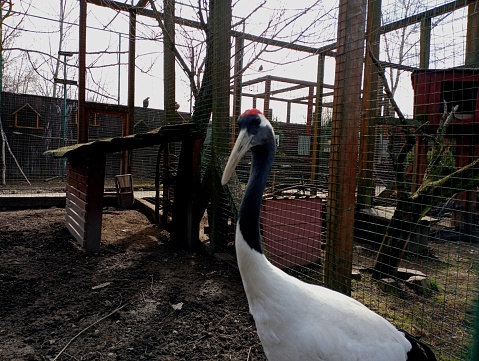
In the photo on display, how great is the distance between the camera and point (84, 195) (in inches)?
176

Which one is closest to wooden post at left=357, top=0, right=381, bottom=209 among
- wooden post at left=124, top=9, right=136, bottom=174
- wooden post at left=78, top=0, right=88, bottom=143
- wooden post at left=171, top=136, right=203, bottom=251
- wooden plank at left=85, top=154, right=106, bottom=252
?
wooden post at left=171, top=136, right=203, bottom=251

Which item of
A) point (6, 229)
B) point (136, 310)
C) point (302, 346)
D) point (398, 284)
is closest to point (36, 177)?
point (6, 229)

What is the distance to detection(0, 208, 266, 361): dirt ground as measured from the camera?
2568mm

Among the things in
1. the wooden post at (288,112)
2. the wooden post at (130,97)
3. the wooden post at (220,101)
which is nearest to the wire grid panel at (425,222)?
the wooden post at (220,101)

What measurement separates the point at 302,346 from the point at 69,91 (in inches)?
486

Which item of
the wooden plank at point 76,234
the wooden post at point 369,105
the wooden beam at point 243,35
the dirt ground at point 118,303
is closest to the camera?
the dirt ground at point 118,303

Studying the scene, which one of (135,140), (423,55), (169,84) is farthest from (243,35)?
(423,55)

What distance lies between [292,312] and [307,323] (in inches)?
3.1

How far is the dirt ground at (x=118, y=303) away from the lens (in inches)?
101

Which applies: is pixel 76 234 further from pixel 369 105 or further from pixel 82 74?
pixel 369 105

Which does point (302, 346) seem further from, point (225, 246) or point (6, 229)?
point (6, 229)

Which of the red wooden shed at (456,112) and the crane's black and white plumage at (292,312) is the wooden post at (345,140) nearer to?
the crane's black and white plumage at (292,312)

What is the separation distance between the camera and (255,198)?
181 cm

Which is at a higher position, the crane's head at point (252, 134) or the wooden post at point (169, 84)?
the wooden post at point (169, 84)
